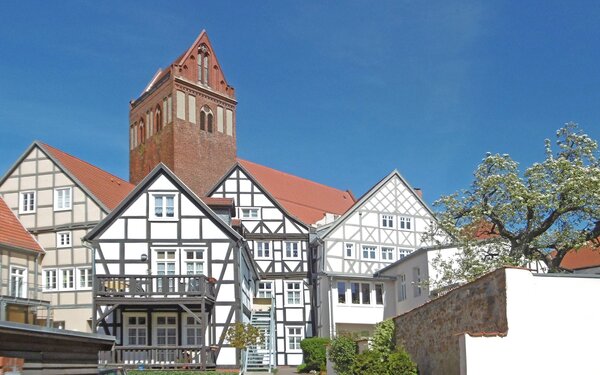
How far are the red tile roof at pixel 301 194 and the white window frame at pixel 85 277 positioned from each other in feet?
54.6

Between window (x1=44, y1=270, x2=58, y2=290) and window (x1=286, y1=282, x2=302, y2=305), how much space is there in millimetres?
13558

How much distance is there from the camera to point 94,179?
4203 centimetres

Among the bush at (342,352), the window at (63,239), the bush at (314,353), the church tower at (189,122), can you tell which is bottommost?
the bush at (314,353)

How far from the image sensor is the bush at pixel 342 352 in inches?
953

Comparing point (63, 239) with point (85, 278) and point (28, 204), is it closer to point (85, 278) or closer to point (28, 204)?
point (85, 278)

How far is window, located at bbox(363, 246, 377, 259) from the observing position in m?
46.7

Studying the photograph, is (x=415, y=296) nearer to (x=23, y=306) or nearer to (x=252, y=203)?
(x=252, y=203)

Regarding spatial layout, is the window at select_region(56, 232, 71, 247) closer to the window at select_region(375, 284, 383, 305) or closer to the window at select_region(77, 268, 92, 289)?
the window at select_region(77, 268, 92, 289)

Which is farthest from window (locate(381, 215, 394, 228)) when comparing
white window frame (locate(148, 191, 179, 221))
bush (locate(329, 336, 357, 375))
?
bush (locate(329, 336, 357, 375))

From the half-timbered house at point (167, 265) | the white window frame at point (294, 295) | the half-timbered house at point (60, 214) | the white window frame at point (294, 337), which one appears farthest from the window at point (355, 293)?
the half-timbered house at point (60, 214)

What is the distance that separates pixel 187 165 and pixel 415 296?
26.1 m

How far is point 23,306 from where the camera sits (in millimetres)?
36000

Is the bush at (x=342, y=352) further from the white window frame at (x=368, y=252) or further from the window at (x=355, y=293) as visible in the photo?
the white window frame at (x=368, y=252)

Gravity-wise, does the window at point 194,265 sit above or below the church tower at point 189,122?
below
